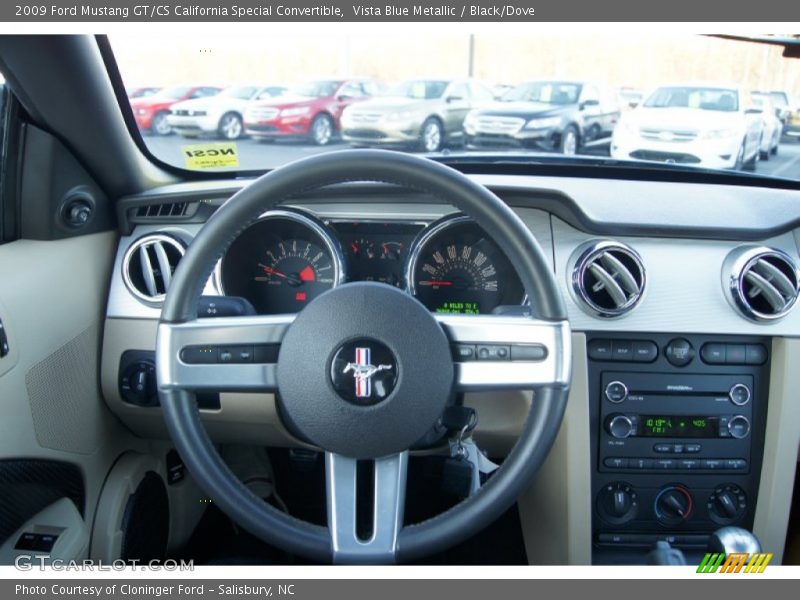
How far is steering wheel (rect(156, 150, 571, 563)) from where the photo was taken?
4.78 ft

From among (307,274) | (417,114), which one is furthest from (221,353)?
(417,114)

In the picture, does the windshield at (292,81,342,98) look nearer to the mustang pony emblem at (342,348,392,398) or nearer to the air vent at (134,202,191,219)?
the air vent at (134,202,191,219)

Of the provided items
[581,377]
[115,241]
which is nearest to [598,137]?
[581,377]

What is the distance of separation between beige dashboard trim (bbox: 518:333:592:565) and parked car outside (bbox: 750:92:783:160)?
1.01 m

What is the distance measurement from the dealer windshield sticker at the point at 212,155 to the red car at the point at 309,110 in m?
0.25

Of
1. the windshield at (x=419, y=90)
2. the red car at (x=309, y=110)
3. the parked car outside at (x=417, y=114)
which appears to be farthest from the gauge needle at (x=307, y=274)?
the windshield at (x=419, y=90)

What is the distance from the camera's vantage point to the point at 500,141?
9.18 ft

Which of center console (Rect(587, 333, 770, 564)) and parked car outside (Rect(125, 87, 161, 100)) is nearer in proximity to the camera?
center console (Rect(587, 333, 770, 564))

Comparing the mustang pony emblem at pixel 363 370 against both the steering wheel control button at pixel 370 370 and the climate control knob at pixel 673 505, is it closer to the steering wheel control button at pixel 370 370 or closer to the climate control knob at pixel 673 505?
the steering wheel control button at pixel 370 370

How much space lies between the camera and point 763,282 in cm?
209

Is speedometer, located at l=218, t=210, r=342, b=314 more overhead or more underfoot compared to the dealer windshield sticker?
more underfoot

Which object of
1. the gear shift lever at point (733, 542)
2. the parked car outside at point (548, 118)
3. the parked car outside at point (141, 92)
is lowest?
the gear shift lever at point (733, 542)

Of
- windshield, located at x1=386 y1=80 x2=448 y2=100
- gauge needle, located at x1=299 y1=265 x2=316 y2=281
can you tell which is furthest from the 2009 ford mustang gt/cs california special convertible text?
windshield, located at x1=386 y1=80 x2=448 y2=100

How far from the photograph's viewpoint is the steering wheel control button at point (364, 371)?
147 cm
